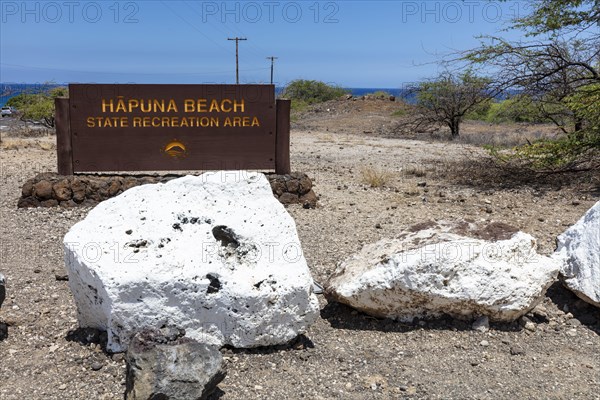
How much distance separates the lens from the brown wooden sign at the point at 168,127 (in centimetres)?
904

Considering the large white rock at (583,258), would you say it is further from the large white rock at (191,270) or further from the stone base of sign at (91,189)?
the stone base of sign at (91,189)

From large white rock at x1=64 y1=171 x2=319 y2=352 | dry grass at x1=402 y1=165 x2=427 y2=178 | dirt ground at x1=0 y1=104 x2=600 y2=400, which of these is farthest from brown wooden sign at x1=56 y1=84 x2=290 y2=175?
large white rock at x1=64 y1=171 x2=319 y2=352

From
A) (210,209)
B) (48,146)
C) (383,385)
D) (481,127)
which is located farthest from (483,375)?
(481,127)

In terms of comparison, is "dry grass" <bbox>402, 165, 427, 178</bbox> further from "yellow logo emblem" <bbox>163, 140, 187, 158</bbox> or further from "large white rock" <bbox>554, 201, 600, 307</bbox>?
"large white rock" <bbox>554, 201, 600, 307</bbox>

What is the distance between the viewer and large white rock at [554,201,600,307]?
5.14 metres

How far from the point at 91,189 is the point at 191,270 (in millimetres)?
5427

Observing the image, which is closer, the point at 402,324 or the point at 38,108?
the point at 402,324

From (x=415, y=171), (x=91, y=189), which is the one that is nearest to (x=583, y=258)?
(x=91, y=189)

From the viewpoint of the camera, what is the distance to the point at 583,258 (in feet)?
17.3

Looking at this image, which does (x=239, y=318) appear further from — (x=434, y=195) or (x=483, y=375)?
(x=434, y=195)

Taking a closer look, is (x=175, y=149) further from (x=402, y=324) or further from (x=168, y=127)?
(x=402, y=324)

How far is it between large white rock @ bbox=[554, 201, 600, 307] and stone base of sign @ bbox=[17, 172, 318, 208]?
14.1 feet

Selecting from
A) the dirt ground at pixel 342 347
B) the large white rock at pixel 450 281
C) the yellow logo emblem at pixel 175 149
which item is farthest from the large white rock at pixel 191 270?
the yellow logo emblem at pixel 175 149

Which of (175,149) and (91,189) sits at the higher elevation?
(175,149)
